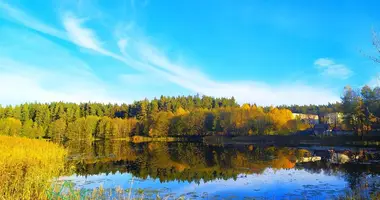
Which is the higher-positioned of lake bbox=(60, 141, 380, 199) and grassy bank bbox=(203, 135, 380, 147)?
grassy bank bbox=(203, 135, 380, 147)

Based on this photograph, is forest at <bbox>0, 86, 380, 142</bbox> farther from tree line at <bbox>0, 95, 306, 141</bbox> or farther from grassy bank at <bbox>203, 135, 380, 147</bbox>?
grassy bank at <bbox>203, 135, 380, 147</bbox>

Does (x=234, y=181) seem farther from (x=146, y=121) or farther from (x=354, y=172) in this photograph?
(x=146, y=121)

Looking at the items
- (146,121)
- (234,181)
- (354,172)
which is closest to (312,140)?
(354,172)

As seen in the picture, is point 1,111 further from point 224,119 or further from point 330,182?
point 330,182

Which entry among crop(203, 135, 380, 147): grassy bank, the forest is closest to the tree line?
the forest

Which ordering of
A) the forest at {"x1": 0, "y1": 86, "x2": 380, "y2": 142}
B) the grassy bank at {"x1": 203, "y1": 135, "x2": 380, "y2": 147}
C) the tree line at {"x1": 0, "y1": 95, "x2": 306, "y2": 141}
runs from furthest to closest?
the tree line at {"x1": 0, "y1": 95, "x2": 306, "y2": 141} < the forest at {"x1": 0, "y1": 86, "x2": 380, "y2": 142} < the grassy bank at {"x1": 203, "y1": 135, "x2": 380, "y2": 147}

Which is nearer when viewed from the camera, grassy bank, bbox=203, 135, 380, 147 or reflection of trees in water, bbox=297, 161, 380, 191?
reflection of trees in water, bbox=297, 161, 380, 191

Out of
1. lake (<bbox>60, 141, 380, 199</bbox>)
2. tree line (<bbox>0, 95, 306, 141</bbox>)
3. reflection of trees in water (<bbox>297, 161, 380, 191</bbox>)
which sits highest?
tree line (<bbox>0, 95, 306, 141</bbox>)

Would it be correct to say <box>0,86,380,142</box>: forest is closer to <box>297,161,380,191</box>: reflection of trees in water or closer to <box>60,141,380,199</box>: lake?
<box>297,161,380,191</box>: reflection of trees in water

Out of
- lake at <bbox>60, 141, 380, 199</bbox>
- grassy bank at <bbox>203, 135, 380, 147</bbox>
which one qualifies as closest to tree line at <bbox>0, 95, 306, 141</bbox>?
grassy bank at <bbox>203, 135, 380, 147</bbox>

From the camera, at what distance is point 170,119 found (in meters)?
101

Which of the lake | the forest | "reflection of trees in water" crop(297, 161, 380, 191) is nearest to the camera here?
the lake

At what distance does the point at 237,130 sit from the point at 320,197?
6851cm

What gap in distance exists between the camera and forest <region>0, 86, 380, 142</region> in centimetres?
6044
